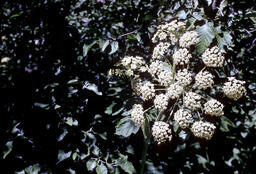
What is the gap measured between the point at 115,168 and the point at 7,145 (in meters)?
0.88

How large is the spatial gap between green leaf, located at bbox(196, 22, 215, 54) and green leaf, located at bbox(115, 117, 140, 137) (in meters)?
0.73

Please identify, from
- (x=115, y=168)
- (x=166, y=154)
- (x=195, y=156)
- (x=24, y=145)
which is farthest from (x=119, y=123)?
(x=195, y=156)

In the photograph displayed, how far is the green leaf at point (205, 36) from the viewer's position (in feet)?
4.77

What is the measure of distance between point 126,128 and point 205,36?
2.85 ft

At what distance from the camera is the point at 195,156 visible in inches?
103

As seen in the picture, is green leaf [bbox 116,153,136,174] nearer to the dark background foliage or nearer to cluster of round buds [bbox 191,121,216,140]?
the dark background foliage

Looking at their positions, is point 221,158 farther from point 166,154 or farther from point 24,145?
point 24,145

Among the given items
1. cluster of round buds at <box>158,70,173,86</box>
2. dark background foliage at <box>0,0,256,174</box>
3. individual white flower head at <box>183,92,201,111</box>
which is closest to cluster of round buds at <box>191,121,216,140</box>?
individual white flower head at <box>183,92,201,111</box>

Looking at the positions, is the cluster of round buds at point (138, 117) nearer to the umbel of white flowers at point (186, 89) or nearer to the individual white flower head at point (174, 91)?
the umbel of white flowers at point (186, 89)

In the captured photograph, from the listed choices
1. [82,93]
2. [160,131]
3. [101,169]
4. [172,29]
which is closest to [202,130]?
[160,131]

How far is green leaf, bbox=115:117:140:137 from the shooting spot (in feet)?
5.42

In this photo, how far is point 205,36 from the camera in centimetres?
146

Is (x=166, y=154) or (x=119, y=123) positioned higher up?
(x=119, y=123)

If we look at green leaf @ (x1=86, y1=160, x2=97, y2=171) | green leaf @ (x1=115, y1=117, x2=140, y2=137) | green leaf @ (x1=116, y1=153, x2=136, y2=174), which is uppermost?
green leaf @ (x1=115, y1=117, x2=140, y2=137)
